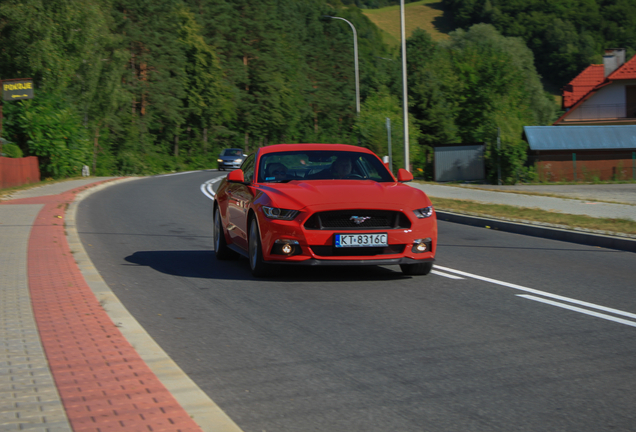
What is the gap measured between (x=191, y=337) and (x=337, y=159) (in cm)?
409

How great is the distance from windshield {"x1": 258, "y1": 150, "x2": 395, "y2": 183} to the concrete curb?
4.43 meters

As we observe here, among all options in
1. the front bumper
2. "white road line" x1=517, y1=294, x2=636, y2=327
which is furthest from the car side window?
"white road line" x1=517, y1=294, x2=636, y2=327

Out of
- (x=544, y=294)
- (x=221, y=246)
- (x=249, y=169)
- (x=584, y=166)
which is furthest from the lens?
(x=584, y=166)

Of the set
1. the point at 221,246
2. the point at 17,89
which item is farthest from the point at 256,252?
the point at 17,89

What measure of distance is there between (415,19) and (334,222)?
157 meters

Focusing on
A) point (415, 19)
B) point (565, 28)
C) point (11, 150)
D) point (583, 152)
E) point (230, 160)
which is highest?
point (415, 19)

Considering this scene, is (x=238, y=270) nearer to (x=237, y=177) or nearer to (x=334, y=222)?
(x=237, y=177)

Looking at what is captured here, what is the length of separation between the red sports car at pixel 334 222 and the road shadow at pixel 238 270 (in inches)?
11.1

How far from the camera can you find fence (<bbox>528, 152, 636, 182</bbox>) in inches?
1396

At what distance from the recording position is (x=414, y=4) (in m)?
175

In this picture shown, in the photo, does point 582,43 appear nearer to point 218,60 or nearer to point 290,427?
point 218,60

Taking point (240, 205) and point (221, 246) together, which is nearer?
point (240, 205)

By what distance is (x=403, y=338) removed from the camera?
18.6ft

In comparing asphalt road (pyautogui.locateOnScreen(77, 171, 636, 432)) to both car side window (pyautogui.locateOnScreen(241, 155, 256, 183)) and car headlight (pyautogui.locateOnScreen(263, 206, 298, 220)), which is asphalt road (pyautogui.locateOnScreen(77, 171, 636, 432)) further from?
car side window (pyautogui.locateOnScreen(241, 155, 256, 183))
